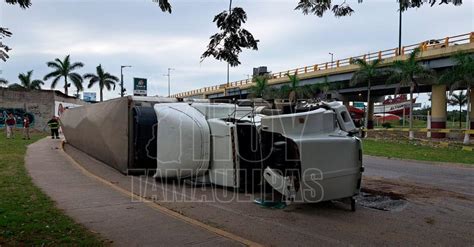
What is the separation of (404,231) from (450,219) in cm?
127

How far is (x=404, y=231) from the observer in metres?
6.37

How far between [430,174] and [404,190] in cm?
398

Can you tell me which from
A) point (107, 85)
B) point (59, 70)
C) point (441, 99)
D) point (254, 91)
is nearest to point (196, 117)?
point (441, 99)

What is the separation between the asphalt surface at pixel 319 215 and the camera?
600 centimetres

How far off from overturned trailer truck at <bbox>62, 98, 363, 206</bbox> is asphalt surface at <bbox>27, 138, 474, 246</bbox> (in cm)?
41

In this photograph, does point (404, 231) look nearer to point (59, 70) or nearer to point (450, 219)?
point (450, 219)

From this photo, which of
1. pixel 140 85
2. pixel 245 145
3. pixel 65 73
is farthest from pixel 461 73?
pixel 65 73

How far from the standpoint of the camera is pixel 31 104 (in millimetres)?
39562

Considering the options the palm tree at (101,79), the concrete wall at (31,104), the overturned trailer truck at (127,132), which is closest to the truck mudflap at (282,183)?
the overturned trailer truck at (127,132)

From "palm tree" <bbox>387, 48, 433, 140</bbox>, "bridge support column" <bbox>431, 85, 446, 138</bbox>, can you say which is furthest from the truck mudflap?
"bridge support column" <bbox>431, 85, 446, 138</bbox>

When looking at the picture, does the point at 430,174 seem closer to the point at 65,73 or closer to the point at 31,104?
the point at 31,104

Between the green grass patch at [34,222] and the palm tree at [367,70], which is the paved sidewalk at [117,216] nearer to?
the green grass patch at [34,222]

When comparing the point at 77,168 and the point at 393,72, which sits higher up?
the point at 393,72

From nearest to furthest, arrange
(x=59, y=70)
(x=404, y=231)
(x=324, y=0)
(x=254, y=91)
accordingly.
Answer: (x=324, y=0)
(x=404, y=231)
(x=254, y=91)
(x=59, y=70)
